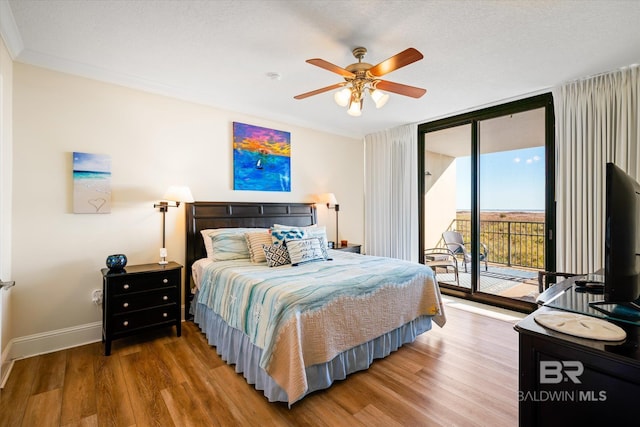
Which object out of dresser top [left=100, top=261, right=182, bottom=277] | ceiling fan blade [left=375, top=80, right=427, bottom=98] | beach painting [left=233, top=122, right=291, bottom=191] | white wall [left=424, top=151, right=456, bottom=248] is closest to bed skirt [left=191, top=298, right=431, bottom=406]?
dresser top [left=100, top=261, right=182, bottom=277]

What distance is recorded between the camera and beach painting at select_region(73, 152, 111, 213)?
110 inches

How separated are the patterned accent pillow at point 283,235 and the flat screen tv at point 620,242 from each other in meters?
2.53

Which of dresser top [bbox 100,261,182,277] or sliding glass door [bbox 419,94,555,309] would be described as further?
sliding glass door [bbox 419,94,555,309]

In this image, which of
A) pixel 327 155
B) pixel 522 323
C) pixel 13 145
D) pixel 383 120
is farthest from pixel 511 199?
pixel 13 145

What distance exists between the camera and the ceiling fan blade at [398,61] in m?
1.92

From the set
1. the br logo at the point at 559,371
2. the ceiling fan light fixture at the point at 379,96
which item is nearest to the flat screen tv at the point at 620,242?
the br logo at the point at 559,371

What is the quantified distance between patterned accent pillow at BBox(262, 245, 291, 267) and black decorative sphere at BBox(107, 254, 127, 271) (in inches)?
52.8

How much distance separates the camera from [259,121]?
406 centimetres

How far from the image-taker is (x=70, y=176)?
2.78 m

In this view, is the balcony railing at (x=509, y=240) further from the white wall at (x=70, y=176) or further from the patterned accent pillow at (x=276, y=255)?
the white wall at (x=70, y=176)

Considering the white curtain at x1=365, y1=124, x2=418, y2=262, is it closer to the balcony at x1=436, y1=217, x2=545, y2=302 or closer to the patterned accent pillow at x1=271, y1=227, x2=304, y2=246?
the balcony at x1=436, y1=217, x2=545, y2=302

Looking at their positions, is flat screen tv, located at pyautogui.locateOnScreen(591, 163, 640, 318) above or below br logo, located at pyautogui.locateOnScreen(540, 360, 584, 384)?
above

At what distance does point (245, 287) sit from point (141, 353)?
128 centimetres

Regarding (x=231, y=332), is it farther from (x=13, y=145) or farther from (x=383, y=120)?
(x=383, y=120)
